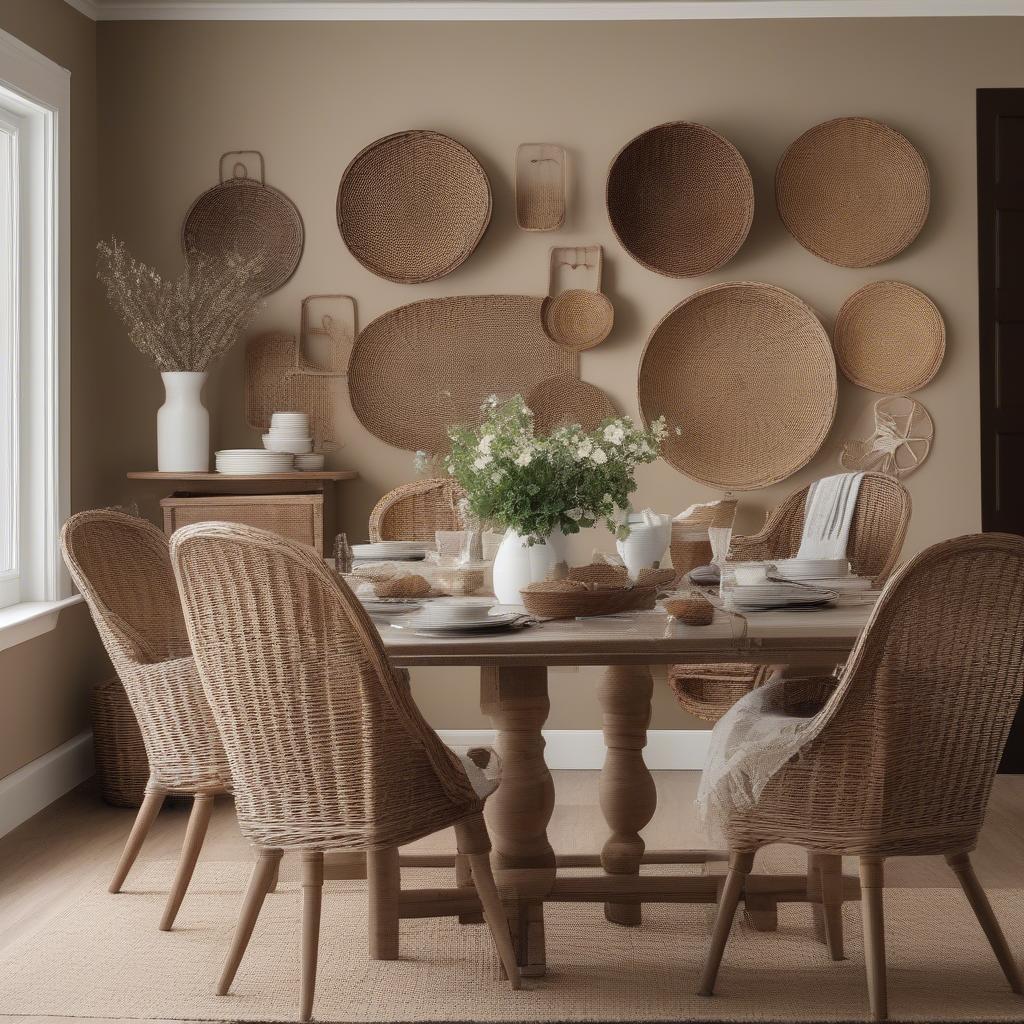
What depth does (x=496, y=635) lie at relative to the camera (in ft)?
7.09

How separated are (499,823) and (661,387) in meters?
2.06

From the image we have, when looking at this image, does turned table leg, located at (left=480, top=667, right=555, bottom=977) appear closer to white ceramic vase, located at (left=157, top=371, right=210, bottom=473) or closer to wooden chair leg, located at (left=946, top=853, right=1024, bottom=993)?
wooden chair leg, located at (left=946, top=853, right=1024, bottom=993)

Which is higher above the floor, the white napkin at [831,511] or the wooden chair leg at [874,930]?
the white napkin at [831,511]

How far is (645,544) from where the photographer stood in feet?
9.12

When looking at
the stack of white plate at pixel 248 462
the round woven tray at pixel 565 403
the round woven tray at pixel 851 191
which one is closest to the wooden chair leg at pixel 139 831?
the stack of white plate at pixel 248 462

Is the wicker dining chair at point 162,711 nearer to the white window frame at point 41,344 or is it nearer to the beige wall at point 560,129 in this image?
the white window frame at point 41,344

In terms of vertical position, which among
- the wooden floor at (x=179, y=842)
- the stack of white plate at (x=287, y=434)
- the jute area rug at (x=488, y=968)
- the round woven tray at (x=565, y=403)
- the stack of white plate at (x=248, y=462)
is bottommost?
the jute area rug at (x=488, y=968)

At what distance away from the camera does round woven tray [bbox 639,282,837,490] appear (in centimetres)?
413

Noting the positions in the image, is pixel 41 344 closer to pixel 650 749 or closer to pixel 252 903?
pixel 252 903

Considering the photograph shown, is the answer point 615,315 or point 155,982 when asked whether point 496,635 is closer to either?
point 155,982

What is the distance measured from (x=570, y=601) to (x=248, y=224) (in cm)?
240

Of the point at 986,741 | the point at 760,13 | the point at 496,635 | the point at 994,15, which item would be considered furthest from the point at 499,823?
the point at 994,15

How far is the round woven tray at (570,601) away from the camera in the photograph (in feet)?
7.66

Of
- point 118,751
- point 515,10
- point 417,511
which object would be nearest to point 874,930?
point 417,511
